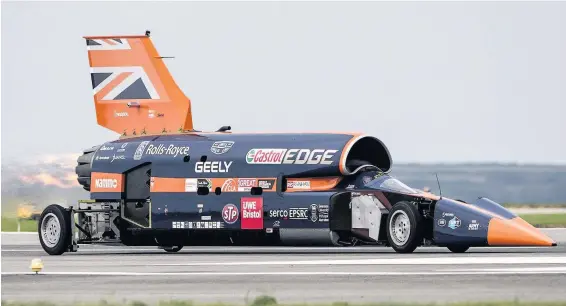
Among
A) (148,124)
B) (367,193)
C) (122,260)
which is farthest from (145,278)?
(148,124)

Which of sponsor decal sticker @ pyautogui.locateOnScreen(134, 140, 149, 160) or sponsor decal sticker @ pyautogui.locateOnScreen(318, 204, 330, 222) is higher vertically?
sponsor decal sticker @ pyautogui.locateOnScreen(134, 140, 149, 160)

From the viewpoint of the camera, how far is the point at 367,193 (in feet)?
103

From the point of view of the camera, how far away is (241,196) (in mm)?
32688

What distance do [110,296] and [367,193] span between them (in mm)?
12719

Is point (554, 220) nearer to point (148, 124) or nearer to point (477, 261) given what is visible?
point (148, 124)

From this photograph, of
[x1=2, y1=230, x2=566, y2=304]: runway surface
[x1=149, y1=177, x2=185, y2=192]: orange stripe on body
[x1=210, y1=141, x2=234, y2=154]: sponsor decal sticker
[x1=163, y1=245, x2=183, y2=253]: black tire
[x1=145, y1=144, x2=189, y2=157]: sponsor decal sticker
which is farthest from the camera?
[x1=163, y1=245, x2=183, y2=253]: black tire

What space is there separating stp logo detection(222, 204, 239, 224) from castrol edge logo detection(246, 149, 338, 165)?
1.18m

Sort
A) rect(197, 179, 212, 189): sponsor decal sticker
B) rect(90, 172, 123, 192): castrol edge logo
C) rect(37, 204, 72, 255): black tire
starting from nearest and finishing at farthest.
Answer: rect(197, 179, 212, 189): sponsor decal sticker < rect(37, 204, 72, 255): black tire < rect(90, 172, 123, 192): castrol edge logo

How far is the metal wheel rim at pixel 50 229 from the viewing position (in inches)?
1345

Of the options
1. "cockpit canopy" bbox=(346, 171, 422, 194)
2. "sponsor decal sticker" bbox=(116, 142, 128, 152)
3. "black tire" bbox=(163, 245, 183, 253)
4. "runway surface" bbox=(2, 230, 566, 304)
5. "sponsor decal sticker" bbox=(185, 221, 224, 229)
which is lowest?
"runway surface" bbox=(2, 230, 566, 304)

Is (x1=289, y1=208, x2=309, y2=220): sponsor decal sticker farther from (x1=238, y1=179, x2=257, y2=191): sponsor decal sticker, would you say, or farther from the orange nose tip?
the orange nose tip

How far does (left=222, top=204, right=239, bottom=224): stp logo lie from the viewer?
32719 mm

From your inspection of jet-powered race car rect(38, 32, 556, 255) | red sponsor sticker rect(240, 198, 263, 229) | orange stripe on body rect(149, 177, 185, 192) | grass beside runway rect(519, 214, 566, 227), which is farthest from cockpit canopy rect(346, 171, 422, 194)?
grass beside runway rect(519, 214, 566, 227)

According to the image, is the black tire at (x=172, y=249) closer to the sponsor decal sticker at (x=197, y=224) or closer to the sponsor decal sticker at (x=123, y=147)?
the sponsor decal sticker at (x=197, y=224)
